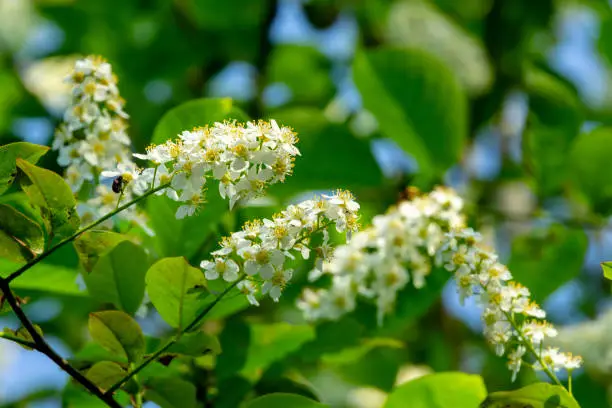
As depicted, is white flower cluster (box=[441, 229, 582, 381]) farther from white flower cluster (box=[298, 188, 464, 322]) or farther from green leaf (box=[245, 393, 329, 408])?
green leaf (box=[245, 393, 329, 408])

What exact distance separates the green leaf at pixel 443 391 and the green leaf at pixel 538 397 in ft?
0.54

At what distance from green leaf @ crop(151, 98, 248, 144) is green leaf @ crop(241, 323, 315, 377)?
0.33 meters

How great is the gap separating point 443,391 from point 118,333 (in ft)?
1.40

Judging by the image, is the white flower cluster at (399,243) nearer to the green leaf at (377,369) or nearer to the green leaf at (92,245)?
the green leaf at (92,245)

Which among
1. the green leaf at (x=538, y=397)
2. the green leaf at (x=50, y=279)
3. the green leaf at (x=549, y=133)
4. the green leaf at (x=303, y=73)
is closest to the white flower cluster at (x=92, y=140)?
the green leaf at (x=50, y=279)

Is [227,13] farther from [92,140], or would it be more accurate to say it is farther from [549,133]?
[92,140]

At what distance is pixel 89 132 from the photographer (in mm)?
1080

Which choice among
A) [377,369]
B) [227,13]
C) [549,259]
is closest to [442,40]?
[227,13]

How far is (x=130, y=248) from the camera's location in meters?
0.99

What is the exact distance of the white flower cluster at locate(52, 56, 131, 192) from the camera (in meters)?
1.07

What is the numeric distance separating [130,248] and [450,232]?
394mm

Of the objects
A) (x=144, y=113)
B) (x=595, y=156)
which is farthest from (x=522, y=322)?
(x=144, y=113)

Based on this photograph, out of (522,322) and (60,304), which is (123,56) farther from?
(522,322)

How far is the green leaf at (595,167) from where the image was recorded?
4.87ft
